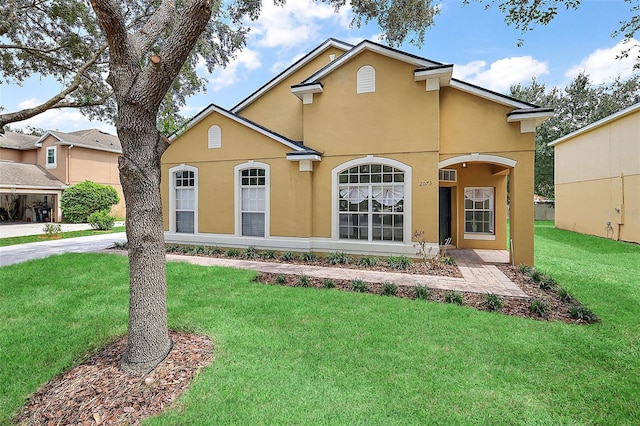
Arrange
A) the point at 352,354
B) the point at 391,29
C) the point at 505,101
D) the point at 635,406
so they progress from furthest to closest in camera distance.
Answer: the point at 391,29, the point at 505,101, the point at 352,354, the point at 635,406

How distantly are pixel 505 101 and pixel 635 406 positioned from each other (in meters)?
8.35

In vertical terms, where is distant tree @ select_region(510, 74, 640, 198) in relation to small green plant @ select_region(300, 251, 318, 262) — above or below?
above

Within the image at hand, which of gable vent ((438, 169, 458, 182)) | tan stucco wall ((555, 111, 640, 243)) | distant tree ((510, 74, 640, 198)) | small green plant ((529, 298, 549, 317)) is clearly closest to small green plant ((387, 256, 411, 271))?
small green plant ((529, 298, 549, 317))

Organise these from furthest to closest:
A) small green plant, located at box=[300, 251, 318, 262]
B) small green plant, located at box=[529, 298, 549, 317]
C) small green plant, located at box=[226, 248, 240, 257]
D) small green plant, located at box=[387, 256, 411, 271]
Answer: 1. small green plant, located at box=[226, 248, 240, 257]
2. small green plant, located at box=[300, 251, 318, 262]
3. small green plant, located at box=[387, 256, 411, 271]
4. small green plant, located at box=[529, 298, 549, 317]

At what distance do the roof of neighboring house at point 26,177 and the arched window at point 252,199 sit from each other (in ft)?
67.6

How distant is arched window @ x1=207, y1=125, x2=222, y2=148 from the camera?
12.0 metres

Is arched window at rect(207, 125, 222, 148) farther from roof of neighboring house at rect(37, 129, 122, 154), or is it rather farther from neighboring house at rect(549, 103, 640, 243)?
roof of neighboring house at rect(37, 129, 122, 154)

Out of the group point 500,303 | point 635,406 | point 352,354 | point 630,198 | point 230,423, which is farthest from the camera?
point 630,198

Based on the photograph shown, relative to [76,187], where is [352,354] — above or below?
below

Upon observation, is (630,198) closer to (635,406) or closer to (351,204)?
(351,204)

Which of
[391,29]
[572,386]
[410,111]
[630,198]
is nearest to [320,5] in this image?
[391,29]

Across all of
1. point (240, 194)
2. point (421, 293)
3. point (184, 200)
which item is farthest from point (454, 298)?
point (184, 200)

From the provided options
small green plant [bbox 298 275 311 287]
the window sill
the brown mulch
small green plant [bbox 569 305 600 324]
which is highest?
the window sill

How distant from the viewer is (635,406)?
3252 mm
